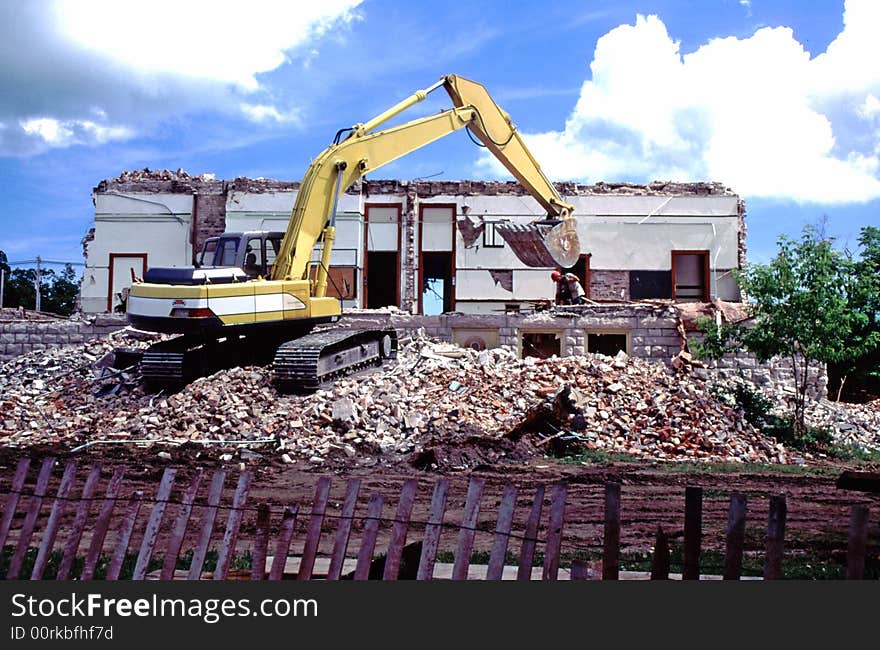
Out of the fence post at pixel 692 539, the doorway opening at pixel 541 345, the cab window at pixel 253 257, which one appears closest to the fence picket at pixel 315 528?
the fence post at pixel 692 539

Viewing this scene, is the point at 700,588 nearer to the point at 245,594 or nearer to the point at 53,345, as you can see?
the point at 245,594

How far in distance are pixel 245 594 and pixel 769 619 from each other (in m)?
2.32

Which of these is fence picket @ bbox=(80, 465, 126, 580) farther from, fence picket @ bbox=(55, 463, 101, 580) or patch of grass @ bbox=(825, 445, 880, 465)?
patch of grass @ bbox=(825, 445, 880, 465)

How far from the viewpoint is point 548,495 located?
28.4 ft

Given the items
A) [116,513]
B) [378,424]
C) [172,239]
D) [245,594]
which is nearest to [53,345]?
[172,239]

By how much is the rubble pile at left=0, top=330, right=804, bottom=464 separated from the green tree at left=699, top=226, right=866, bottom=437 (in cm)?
160

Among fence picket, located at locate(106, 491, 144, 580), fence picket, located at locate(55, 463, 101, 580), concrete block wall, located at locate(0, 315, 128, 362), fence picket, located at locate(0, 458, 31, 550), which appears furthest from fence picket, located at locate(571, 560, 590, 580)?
concrete block wall, located at locate(0, 315, 128, 362)

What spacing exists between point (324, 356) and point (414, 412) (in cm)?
214

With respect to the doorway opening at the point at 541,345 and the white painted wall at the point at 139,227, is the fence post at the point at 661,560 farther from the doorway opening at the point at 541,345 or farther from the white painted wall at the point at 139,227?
the white painted wall at the point at 139,227

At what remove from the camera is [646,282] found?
24.9m

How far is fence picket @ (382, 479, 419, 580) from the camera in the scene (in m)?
3.84

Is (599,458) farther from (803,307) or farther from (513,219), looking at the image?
(513,219)

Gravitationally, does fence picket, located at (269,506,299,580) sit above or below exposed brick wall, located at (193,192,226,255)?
below

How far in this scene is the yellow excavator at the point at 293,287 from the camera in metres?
13.4
